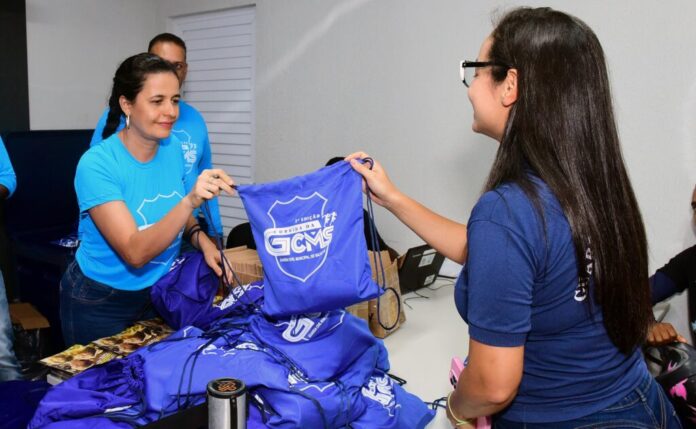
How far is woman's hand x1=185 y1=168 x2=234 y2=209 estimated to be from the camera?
1.69 metres

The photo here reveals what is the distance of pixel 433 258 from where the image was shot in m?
2.95

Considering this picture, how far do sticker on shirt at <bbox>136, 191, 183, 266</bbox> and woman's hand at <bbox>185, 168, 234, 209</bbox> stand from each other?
1.05 ft

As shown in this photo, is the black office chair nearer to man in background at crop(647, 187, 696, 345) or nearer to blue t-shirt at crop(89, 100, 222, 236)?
blue t-shirt at crop(89, 100, 222, 236)

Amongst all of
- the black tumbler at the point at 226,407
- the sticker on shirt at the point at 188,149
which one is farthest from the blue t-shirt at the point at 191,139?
the black tumbler at the point at 226,407

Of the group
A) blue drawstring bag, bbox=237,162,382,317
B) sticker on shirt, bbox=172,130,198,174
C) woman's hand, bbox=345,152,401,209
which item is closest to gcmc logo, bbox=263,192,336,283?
blue drawstring bag, bbox=237,162,382,317

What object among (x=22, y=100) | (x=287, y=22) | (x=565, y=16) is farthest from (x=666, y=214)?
(x=22, y=100)

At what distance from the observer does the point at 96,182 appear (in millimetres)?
1854

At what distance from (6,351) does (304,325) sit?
121cm

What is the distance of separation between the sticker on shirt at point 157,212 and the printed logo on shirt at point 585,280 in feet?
4.47

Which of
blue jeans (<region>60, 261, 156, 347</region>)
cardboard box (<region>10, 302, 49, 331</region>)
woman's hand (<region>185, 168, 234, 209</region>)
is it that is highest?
woman's hand (<region>185, 168, 234, 209</region>)

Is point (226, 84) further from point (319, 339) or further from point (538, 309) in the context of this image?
point (538, 309)

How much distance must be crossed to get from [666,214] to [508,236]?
1906 mm

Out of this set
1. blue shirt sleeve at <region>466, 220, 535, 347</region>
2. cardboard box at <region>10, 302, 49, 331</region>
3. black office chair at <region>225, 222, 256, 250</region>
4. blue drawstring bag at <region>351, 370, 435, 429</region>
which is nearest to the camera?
blue shirt sleeve at <region>466, 220, 535, 347</region>

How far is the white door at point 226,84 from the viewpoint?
3.96m
